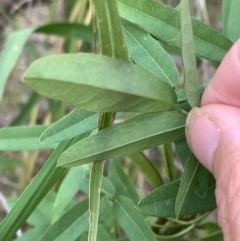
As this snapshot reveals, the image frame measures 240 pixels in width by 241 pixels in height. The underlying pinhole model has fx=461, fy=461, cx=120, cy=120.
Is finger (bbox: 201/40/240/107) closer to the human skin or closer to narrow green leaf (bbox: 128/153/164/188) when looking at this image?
the human skin

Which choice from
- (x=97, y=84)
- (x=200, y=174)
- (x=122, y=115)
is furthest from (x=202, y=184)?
(x=97, y=84)

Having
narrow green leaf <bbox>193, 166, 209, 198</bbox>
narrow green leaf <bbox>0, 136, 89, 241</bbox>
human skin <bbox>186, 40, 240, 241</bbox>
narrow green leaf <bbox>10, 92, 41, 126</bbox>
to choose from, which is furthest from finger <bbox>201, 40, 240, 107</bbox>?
narrow green leaf <bbox>10, 92, 41, 126</bbox>

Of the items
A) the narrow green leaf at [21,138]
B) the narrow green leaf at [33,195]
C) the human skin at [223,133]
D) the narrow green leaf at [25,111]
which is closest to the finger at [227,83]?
the human skin at [223,133]

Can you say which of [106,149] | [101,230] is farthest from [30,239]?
[106,149]

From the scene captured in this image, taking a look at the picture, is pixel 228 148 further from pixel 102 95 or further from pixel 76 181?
pixel 76 181

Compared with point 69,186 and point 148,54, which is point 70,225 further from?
point 148,54

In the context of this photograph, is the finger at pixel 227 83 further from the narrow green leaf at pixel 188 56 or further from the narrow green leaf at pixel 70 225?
the narrow green leaf at pixel 70 225
